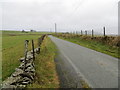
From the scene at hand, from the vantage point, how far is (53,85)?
4.91 metres

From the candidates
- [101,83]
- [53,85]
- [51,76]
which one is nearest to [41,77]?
[51,76]

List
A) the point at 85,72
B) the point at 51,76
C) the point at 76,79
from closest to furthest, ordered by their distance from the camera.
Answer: the point at 76,79 → the point at 51,76 → the point at 85,72

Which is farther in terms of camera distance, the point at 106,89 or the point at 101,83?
the point at 101,83

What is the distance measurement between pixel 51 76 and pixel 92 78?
1857 mm

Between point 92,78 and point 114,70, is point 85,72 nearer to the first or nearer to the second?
point 92,78

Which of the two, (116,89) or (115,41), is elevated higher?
(115,41)

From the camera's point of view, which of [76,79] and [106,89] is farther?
[76,79]

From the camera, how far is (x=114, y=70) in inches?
258

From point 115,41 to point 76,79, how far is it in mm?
10940

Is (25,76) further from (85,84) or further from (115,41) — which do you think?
(115,41)

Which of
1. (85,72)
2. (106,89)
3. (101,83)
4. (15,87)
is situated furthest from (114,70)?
(15,87)

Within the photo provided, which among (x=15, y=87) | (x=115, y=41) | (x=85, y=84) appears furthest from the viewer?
(x=115, y=41)

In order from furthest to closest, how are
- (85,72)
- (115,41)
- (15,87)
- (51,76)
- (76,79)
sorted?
1. (115,41)
2. (85,72)
3. (51,76)
4. (76,79)
5. (15,87)

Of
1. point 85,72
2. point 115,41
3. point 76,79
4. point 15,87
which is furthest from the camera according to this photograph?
point 115,41
